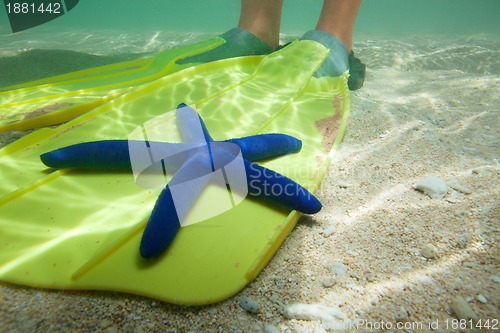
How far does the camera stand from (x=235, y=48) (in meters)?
3.97

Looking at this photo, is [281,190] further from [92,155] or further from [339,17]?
[339,17]

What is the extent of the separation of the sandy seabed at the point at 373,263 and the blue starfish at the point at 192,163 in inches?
11.7

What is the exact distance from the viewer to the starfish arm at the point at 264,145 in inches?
74.9

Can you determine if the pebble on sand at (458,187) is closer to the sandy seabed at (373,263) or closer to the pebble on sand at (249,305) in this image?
the sandy seabed at (373,263)

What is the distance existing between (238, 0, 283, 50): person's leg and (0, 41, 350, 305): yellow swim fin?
1.78 metres

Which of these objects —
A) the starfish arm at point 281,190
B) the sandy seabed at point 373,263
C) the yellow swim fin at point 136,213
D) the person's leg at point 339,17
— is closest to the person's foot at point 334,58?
the person's leg at point 339,17

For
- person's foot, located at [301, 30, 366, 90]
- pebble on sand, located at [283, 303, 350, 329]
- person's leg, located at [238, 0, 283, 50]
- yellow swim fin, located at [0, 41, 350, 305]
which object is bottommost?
pebble on sand, located at [283, 303, 350, 329]

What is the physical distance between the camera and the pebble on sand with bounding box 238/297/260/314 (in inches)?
48.3

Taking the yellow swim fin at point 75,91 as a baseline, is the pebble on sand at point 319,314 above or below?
Answer: below

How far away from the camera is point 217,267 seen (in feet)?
4.51

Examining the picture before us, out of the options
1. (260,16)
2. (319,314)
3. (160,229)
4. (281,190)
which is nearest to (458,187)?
(281,190)

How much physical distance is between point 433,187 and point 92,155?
2.36 meters

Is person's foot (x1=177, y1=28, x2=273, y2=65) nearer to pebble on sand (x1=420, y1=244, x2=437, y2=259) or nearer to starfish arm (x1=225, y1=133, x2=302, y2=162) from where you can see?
starfish arm (x1=225, y1=133, x2=302, y2=162)

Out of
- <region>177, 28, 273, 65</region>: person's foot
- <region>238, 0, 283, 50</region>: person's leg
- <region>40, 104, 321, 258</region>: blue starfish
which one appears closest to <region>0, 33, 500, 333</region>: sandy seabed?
<region>40, 104, 321, 258</region>: blue starfish
